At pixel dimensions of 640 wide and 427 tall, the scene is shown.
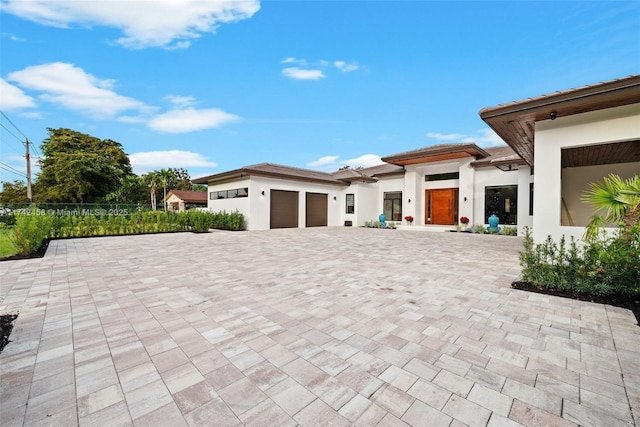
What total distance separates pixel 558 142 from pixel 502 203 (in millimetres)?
10220

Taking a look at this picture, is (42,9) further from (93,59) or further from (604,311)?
(604,311)

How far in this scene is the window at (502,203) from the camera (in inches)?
544

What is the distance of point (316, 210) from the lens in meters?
18.9

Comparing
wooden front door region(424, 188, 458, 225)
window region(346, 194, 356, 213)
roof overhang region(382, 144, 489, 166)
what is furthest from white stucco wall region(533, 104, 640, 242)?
window region(346, 194, 356, 213)

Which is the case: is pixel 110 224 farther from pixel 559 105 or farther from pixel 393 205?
pixel 393 205

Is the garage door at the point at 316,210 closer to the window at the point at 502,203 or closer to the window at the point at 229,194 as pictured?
the window at the point at 229,194

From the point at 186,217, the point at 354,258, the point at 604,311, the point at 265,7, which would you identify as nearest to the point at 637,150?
the point at 604,311

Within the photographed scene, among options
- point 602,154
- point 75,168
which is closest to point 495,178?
point 602,154

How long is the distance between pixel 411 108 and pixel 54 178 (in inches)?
1290

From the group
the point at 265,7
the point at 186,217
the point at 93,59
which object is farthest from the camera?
the point at 186,217

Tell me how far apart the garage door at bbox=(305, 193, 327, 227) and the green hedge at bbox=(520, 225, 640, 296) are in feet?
47.7

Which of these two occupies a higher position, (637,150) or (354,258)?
(637,150)

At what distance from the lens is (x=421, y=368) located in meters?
2.14

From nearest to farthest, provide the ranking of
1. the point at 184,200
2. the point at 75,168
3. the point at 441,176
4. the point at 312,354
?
1. the point at 312,354
2. the point at 441,176
3. the point at 75,168
4. the point at 184,200
